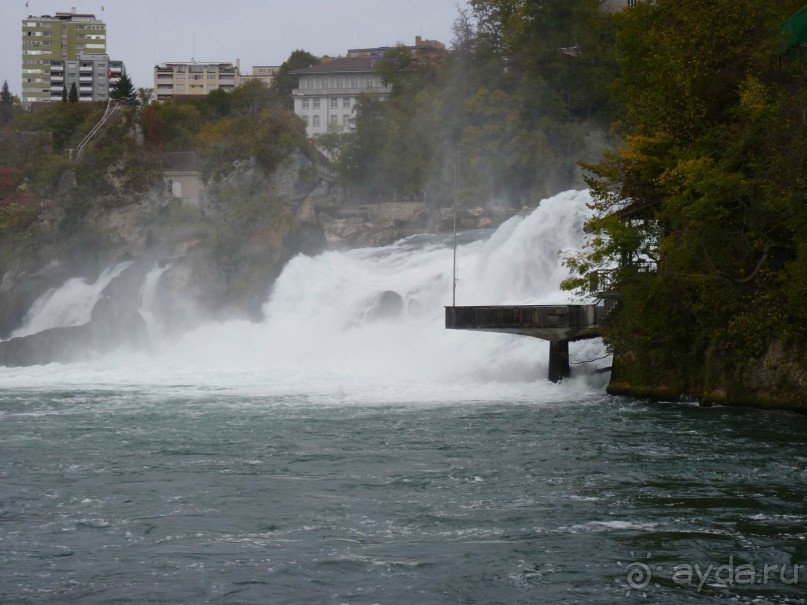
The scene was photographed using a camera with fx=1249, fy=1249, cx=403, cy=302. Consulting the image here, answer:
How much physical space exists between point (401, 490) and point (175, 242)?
45317 millimetres

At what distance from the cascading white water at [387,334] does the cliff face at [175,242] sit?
1192 mm

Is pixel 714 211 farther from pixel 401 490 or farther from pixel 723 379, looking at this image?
pixel 401 490

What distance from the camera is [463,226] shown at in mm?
75375

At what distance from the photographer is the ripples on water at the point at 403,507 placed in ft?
52.2

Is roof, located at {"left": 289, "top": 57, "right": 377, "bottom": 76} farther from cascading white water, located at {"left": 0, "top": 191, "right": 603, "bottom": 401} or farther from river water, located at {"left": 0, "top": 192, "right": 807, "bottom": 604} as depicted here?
river water, located at {"left": 0, "top": 192, "right": 807, "bottom": 604}

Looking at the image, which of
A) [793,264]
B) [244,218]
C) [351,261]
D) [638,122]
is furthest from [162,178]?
[793,264]

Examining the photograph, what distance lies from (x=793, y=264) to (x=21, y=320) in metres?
43.1

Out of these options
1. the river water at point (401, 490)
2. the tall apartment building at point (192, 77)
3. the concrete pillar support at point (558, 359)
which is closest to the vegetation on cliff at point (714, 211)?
the river water at point (401, 490)

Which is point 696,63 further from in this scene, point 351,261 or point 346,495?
point 351,261

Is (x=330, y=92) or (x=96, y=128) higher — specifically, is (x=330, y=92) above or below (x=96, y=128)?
above

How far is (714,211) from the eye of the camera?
32938 mm

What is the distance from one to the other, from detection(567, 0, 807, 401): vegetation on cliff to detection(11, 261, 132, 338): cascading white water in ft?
101

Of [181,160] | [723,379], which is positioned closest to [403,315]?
[723,379]

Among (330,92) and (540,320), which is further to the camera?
(330,92)
